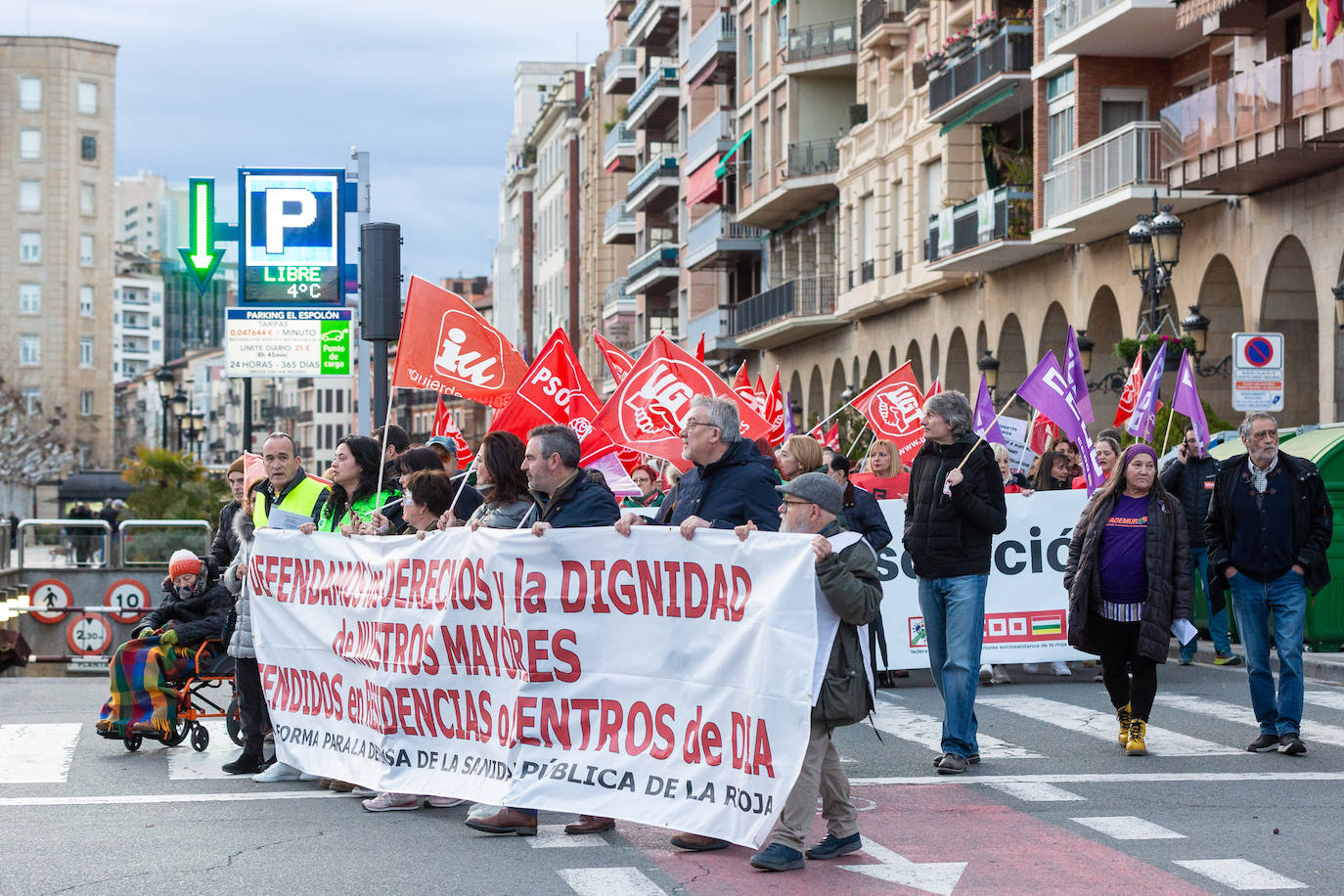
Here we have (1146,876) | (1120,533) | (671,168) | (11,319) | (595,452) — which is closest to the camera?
(1146,876)

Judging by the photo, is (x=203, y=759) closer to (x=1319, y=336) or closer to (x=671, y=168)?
(x=1319, y=336)

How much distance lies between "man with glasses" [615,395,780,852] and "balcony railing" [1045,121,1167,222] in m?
21.6

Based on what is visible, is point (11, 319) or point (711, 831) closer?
point (711, 831)

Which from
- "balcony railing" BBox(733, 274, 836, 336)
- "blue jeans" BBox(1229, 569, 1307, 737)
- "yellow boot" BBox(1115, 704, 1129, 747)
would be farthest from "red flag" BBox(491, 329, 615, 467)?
"balcony railing" BBox(733, 274, 836, 336)

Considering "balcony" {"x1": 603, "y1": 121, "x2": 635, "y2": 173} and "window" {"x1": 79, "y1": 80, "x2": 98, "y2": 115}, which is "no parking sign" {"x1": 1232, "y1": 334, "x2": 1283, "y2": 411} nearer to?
"balcony" {"x1": 603, "y1": 121, "x2": 635, "y2": 173}

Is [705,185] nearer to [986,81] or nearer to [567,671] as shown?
[986,81]

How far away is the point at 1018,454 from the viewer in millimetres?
21594

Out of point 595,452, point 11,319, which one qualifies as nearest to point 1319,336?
point 595,452

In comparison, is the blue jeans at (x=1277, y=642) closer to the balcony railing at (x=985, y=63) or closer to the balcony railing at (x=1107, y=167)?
the balcony railing at (x=1107, y=167)

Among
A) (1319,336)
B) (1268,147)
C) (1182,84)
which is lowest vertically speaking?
(1319,336)

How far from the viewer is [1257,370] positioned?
20.5 metres

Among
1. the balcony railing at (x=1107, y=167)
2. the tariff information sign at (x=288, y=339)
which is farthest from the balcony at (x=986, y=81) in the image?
the tariff information sign at (x=288, y=339)

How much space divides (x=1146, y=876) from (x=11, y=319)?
112127 millimetres

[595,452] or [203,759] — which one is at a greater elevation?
[595,452]
